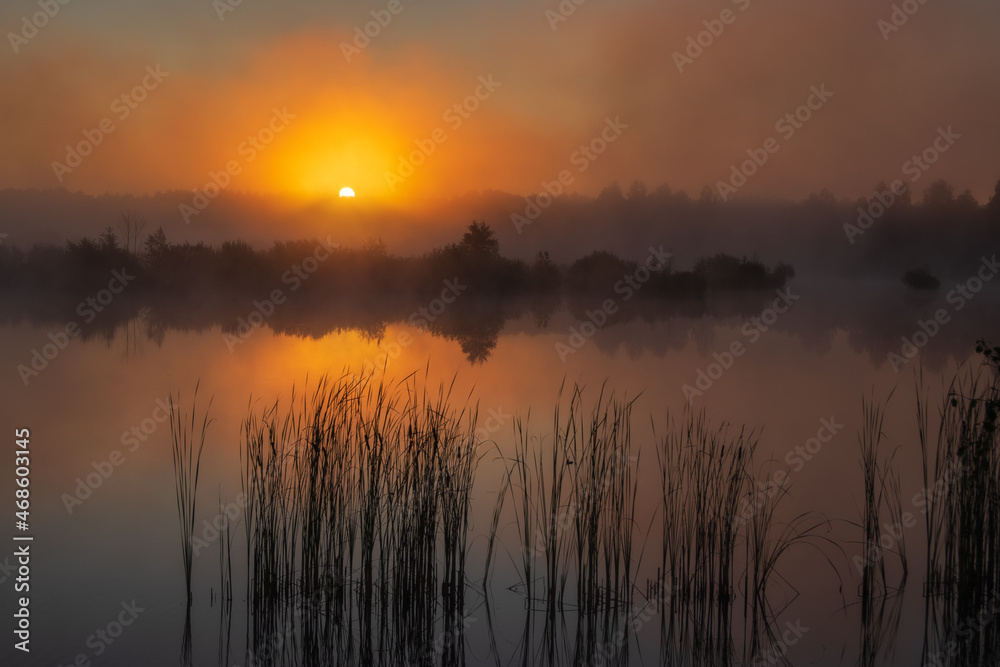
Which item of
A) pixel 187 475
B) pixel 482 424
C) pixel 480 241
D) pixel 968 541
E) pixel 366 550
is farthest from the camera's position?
pixel 480 241

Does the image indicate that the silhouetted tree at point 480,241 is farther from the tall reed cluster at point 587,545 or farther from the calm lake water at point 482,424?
the tall reed cluster at point 587,545

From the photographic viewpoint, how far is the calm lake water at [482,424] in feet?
11.4

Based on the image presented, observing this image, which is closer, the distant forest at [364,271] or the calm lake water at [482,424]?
the calm lake water at [482,424]

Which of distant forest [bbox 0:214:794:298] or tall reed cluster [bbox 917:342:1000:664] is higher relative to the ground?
distant forest [bbox 0:214:794:298]

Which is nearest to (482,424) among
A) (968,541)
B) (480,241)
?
(968,541)

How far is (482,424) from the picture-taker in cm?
682

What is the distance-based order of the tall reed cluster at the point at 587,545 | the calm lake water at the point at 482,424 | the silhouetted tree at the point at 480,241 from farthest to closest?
the silhouetted tree at the point at 480,241 → the tall reed cluster at the point at 587,545 → the calm lake water at the point at 482,424

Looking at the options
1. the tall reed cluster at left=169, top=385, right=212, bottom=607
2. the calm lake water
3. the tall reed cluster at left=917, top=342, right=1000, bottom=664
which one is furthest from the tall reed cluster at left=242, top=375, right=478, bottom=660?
the tall reed cluster at left=917, top=342, right=1000, bottom=664

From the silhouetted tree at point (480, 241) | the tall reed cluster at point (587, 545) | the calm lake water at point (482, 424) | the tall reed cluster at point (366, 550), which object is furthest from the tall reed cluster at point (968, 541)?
the silhouetted tree at point (480, 241)

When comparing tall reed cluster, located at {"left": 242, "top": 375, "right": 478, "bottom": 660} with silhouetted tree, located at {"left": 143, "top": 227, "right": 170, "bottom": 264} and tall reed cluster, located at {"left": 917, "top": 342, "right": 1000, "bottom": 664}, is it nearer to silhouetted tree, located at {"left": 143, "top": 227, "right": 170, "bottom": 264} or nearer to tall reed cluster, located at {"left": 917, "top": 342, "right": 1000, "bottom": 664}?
tall reed cluster, located at {"left": 917, "top": 342, "right": 1000, "bottom": 664}

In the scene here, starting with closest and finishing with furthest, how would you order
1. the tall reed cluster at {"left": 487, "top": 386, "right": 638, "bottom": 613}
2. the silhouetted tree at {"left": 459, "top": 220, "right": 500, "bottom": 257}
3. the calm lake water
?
the calm lake water < the tall reed cluster at {"left": 487, "top": 386, "right": 638, "bottom": 613} < the silhouetted tree at {"left": 459, "top": 220, "right": 500, "bottom": 257}

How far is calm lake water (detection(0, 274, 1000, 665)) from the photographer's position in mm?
3475

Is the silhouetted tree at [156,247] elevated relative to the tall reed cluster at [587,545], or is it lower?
elevated

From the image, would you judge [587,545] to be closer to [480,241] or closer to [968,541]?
[968,541]
